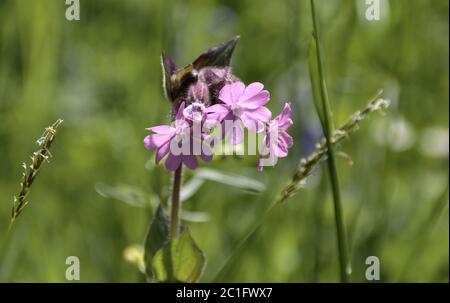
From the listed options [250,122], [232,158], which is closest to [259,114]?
[250,122]

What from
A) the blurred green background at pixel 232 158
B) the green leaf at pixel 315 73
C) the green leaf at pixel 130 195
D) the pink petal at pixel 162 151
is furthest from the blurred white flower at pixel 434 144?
the pink petal at pixel 162 151

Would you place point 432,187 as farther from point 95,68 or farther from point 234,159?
point 95,68

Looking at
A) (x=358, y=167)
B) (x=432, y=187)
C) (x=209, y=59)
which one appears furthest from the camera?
(x=432, y=187)

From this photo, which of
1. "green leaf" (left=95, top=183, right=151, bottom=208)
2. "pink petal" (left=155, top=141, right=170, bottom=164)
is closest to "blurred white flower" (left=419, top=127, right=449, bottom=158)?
"green leaf" (left=95, top=183, right=151, bottom=208)

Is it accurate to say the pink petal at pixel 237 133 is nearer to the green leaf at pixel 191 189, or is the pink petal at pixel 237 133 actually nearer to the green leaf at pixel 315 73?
the green leaf at pixel 315 73

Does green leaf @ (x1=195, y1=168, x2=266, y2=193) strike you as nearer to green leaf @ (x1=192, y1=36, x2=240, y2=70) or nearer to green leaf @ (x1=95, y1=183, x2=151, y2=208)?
green leaf @ (x1=95, y1=183, x2=151, y2=208)

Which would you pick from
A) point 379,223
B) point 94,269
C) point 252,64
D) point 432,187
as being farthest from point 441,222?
point 94,269

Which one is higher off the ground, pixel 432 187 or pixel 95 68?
pixel 95 68
